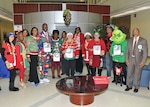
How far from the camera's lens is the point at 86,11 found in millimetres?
9070

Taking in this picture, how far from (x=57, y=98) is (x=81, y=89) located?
2.52 ft

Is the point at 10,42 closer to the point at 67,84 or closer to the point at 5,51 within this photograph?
the point at 5,51

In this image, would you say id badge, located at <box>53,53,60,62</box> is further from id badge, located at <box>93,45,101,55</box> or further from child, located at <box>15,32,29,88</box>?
id badge, located at <box>93,45,101,55</box>

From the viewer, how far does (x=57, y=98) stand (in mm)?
3580

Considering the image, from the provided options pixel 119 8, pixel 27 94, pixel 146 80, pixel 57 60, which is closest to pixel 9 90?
pixel 27 94

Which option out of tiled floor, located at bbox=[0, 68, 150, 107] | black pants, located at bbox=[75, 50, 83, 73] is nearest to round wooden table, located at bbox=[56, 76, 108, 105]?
tiled floor, located at bbox=[0, 68, 150, 107]

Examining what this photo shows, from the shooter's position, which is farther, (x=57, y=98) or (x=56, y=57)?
(x=56, y=57)

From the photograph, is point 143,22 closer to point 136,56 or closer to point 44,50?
point 136,56

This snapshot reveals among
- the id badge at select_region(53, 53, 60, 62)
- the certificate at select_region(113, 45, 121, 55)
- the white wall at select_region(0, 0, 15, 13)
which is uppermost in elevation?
the white wall at select_region(0, 0, 15, 13)

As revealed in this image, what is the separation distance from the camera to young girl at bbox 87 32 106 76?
4.58m

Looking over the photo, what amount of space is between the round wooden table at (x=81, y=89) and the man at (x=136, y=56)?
93 centimetres

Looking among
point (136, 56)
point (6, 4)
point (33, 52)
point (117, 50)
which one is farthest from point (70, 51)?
point (6, 4)

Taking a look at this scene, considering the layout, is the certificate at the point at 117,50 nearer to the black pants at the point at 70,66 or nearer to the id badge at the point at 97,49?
the id badge at the point at 97,49

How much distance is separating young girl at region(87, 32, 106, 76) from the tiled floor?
31.5 inches
